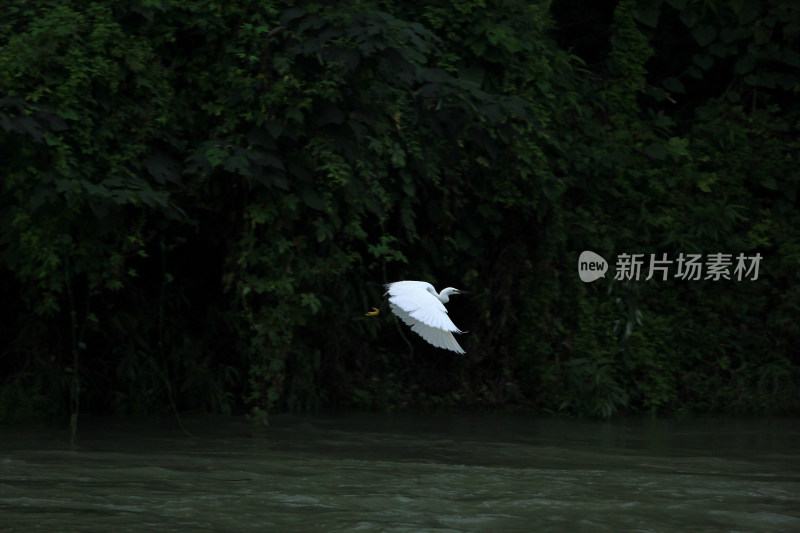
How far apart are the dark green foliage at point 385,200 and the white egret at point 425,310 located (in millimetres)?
714

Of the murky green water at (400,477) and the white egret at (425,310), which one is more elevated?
the white egret at (425,310)

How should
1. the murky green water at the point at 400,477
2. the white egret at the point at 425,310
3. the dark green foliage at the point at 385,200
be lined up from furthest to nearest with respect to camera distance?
the dark green foliage at the point at 385,200 < the white egret at the point at 425,310 < the murky green water at the point at 400,477

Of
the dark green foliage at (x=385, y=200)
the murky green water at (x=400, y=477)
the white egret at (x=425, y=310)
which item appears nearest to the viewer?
the murky green water at (x=400, y=477)

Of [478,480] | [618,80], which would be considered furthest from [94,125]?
[618,80]

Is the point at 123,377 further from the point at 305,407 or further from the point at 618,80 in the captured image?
the point at 618,80

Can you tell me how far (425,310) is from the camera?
20.9 feet

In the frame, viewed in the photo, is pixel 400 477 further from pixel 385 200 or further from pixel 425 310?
pixel 385 200

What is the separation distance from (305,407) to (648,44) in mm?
4514

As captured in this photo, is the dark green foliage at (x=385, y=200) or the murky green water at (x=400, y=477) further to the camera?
the dark green foliage at (x=385, y=200)

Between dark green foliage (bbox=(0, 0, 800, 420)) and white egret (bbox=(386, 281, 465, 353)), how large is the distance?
71 centimetres

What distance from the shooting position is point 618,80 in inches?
398

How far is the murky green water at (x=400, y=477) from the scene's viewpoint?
4.85 meters

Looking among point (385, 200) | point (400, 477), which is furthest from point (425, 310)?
point (385, 200)

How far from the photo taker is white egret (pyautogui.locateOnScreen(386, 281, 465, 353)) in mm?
6289
